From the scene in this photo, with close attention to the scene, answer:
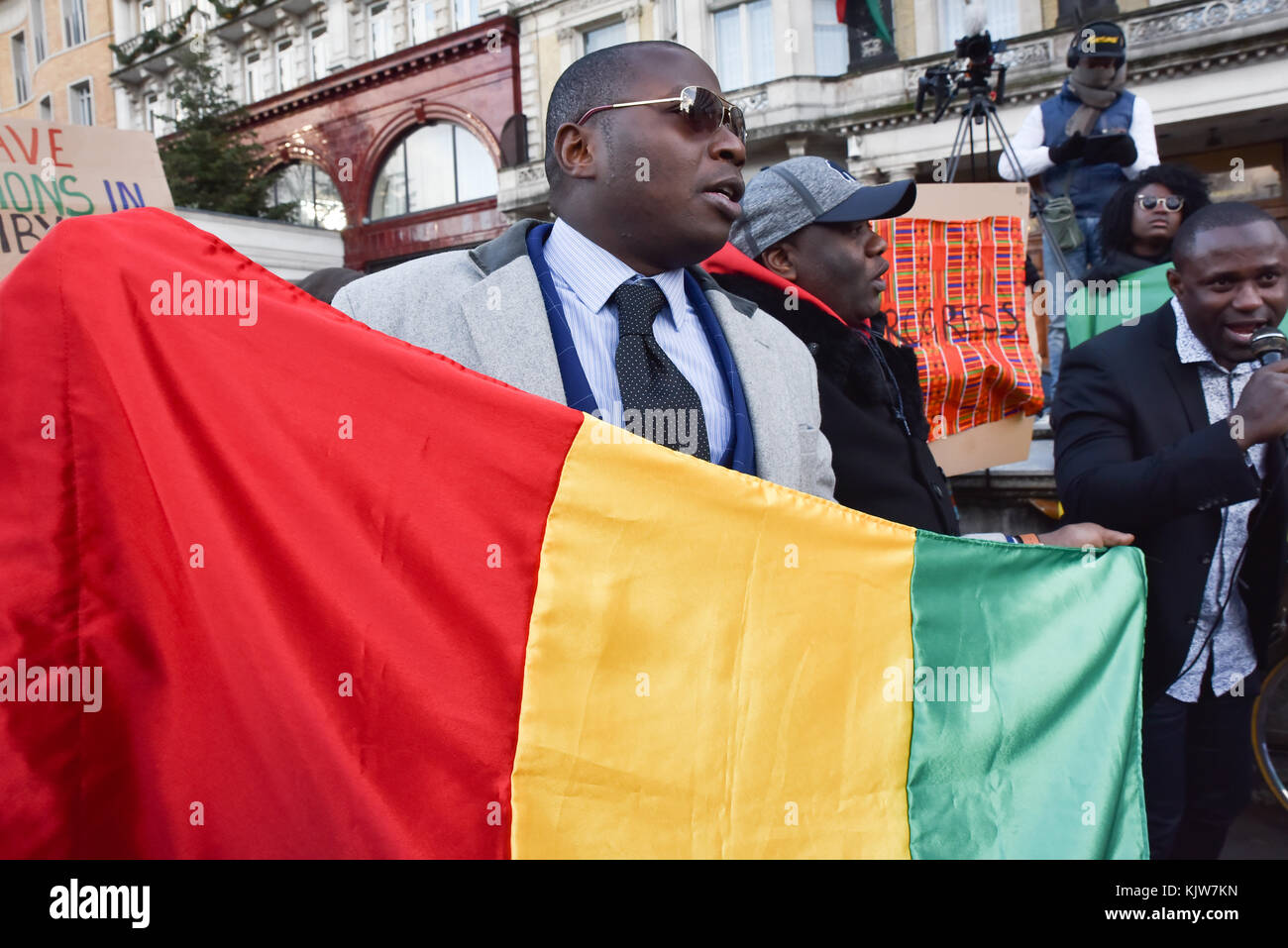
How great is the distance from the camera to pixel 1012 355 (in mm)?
4336

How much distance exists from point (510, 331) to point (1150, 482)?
A: 1.64m

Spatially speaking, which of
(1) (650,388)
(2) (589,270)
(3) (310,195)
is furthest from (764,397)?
(3) (310,195)

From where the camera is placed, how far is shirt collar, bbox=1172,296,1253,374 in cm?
256

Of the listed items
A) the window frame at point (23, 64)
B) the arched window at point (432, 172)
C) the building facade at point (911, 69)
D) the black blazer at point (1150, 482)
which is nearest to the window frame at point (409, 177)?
the arched window at point (432, 172)

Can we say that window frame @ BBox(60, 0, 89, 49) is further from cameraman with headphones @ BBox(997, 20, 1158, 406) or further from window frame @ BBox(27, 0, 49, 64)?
cameraman with headphones @ BBox(997, 20, 1158, 406)

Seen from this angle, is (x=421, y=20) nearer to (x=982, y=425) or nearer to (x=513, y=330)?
(x=982, y=425)

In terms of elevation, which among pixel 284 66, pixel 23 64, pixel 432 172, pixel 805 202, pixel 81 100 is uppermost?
pixel 23 64

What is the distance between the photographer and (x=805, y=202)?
2752 millimetres

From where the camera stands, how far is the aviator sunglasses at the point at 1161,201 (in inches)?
156

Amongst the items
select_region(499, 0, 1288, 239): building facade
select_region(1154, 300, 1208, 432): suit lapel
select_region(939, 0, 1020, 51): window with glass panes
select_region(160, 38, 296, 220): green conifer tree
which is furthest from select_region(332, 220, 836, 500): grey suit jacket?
select_region(160, 38, 296, 220): green conifer tree

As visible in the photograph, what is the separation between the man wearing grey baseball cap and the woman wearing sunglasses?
1.72 meters

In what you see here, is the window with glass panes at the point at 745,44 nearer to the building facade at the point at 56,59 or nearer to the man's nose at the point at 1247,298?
the man's nose at the point at 1247,298
